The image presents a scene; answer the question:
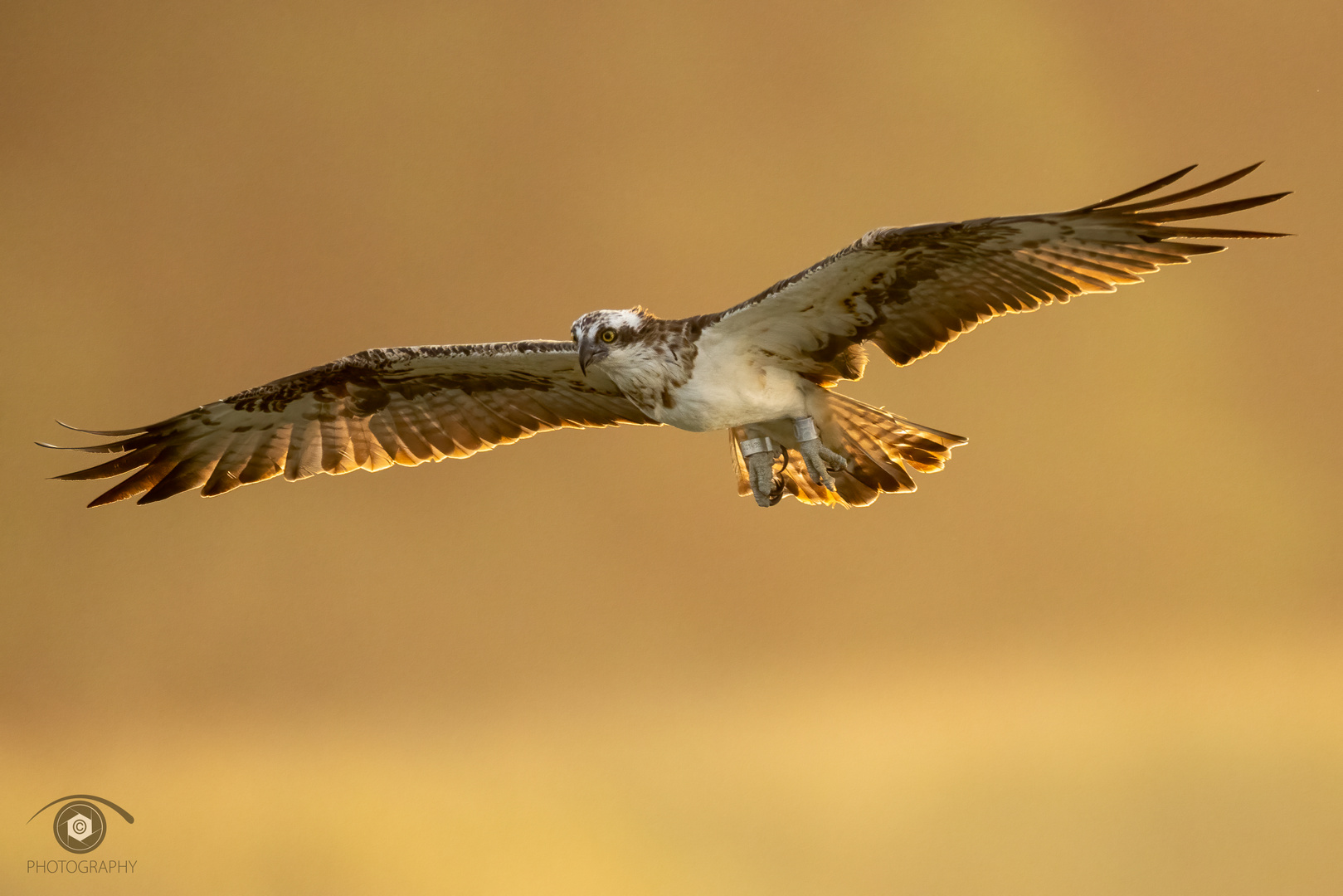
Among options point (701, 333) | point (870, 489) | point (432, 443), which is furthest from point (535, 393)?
point (870, 489)

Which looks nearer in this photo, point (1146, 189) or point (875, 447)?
point (1146, 189)

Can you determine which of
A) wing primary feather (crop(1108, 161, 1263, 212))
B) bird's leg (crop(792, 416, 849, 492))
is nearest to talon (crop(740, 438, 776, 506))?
bird's leg (crop(792, 416, 849, 492))

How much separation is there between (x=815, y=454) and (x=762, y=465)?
9.3 inches

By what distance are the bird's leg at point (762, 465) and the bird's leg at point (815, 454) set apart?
0.13 meters

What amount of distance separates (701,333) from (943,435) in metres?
1.19

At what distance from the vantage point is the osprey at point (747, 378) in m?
4.37

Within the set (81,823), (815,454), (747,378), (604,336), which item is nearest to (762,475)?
(815,454)

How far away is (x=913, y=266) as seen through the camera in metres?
4.58

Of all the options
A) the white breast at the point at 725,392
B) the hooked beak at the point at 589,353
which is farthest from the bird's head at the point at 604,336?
the white breast at the point at 725,392

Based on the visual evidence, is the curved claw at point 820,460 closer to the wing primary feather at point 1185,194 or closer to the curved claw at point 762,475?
the curved claw at point 762,475

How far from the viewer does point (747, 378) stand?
4.59 meters

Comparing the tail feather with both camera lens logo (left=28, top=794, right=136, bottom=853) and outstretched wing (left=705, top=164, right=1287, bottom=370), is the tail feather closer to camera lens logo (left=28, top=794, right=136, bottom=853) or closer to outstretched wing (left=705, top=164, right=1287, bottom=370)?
outstretched wing (left=705, top=164, right=1287, bottom=370)

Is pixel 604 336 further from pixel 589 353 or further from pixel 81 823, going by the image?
pixel 81 823

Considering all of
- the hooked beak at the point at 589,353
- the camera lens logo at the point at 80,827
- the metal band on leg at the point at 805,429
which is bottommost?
the camera lens logo at the point at 80,827
